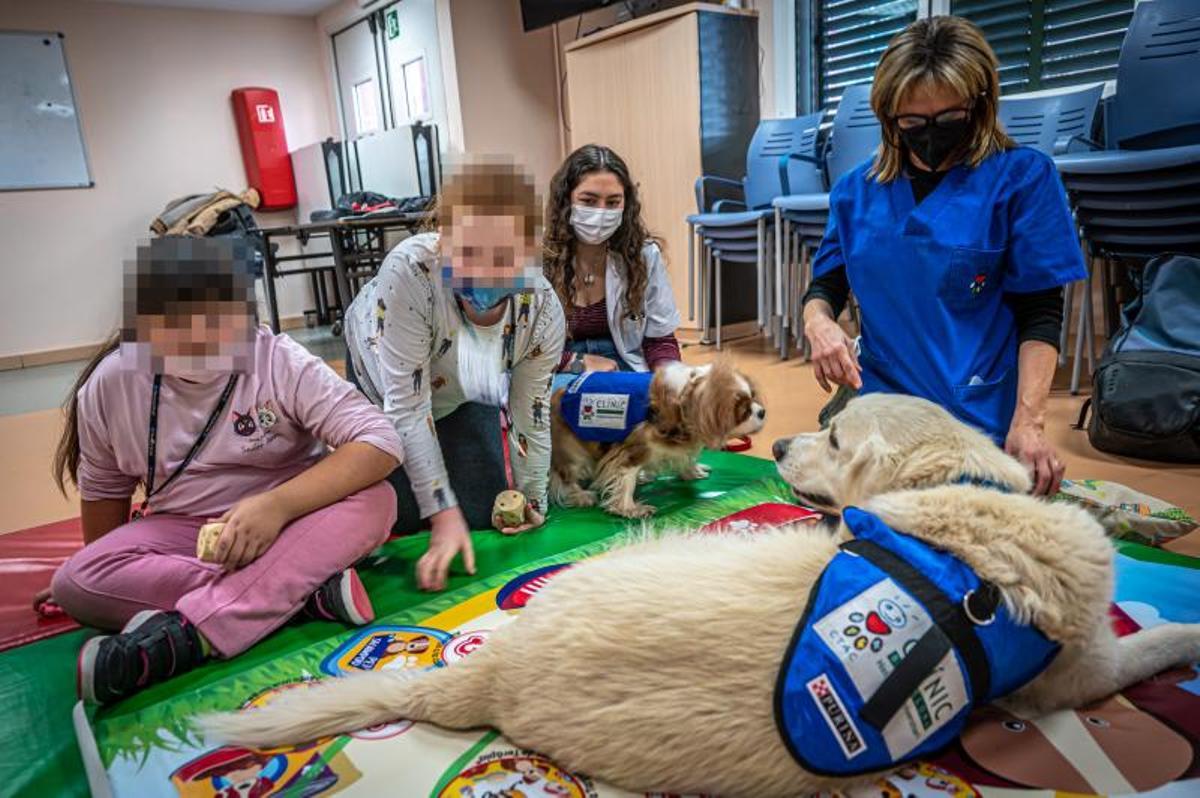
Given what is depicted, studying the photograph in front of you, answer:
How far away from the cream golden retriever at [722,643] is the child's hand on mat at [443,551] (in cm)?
60

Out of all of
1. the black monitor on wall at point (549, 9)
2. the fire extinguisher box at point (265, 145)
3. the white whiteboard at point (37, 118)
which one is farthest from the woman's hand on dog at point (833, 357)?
the fire extinguisher box at point (265, 145)

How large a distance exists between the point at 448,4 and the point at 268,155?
3405mm

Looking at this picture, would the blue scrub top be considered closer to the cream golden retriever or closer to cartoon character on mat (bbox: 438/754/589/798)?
the cream golden retriever

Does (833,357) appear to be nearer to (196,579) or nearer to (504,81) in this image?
(196,579)

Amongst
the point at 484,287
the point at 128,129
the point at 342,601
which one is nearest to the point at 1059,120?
the point at 484,287

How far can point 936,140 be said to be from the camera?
181 centimetres

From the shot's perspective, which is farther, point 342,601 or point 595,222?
point 595,222

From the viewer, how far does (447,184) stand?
1921mm

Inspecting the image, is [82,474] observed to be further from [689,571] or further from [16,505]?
[16,505]

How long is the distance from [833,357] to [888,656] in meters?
0.99

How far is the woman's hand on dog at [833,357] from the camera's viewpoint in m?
1.81

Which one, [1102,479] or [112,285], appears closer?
[112,285]

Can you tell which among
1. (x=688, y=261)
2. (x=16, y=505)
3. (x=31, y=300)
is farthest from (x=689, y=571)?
(x=31, y=300)

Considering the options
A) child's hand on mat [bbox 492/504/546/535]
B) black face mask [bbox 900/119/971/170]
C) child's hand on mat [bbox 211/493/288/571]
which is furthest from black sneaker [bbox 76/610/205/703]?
black face mask [bbox 900/119/971/170]
